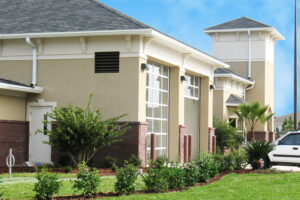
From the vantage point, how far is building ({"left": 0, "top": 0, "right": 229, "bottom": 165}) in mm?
18234

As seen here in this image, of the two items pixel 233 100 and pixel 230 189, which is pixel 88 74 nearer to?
pixel 230 189

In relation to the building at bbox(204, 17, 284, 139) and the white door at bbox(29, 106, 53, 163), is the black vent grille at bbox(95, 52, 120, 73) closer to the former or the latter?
the white door at bbox(29, 106, 53, 163)

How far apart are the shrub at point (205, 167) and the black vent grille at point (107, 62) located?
4.95m

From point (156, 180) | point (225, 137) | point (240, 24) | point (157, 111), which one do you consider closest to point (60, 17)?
point (157, 111)

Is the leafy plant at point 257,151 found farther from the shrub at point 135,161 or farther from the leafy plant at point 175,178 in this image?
the leafy plant at point 175,178

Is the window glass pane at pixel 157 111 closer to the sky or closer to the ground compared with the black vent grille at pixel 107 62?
closer to the ground

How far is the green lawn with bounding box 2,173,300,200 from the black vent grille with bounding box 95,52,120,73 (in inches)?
186

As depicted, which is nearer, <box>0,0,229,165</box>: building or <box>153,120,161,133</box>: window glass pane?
<box>0,0,229,165</box>: building

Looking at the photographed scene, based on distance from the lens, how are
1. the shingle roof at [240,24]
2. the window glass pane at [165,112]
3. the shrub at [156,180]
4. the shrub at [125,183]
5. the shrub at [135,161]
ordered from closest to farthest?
1. the shrub at [125,183]
2. the shrub at [156,180]
3. the shrub at [135,161]
4. the window glass pane at [165,112]
5. the shingle roof at [240,24]

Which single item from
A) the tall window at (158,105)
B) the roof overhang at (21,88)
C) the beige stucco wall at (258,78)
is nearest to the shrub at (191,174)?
the tall window at (158,105)

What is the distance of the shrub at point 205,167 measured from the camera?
1436 cm

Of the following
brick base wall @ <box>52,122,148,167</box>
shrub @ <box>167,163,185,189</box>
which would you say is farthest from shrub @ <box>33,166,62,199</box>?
brick base wall @ <box>52,122,148,167</box>

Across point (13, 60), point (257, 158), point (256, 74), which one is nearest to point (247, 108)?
point (256, 74)

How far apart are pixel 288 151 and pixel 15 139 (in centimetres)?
1015
